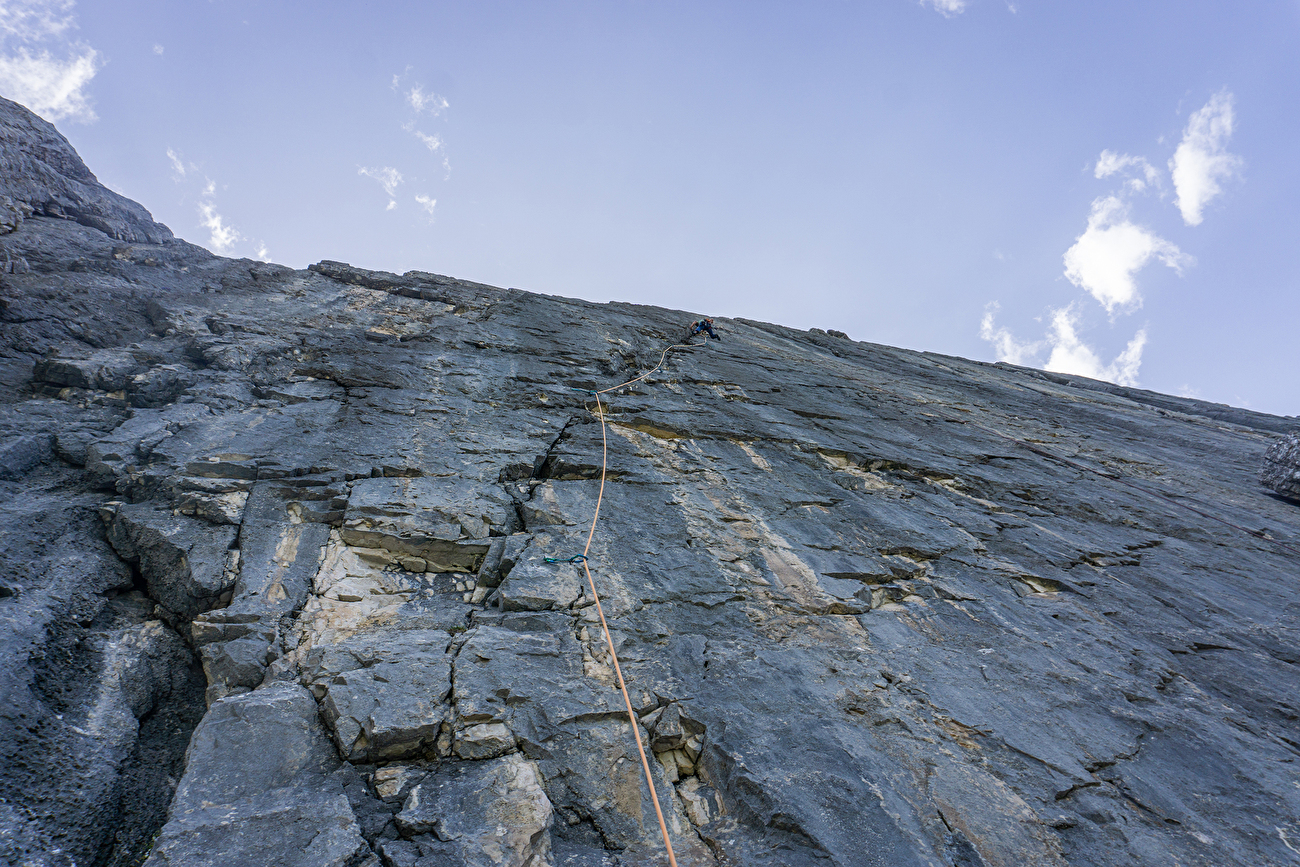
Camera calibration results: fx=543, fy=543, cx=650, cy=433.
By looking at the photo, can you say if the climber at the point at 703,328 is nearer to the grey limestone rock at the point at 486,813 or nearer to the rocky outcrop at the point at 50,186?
the grey limestone rock at the point at 486,813

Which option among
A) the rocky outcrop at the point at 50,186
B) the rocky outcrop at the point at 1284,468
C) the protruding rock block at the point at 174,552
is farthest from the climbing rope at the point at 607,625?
the rocky outcrop at the point at 1284,468

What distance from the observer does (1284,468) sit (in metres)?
7.40

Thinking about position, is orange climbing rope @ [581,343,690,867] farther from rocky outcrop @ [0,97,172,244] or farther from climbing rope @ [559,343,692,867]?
rocky outcrop @ [0,97,172,244]

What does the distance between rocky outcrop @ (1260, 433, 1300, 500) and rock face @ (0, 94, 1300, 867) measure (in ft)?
Answer: 1.74

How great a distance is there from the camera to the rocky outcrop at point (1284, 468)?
725cm

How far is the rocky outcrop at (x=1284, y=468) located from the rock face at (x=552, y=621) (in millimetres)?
532

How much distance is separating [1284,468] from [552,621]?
10.1m

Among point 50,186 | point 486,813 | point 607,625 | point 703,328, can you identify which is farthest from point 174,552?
point 50,186

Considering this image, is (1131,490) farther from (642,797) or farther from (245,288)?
(245,288)

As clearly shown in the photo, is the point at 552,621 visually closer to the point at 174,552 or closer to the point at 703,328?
the point at 174,552

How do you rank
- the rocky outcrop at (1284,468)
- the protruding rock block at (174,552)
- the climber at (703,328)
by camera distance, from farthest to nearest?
1. the climber at (703,328)
2. the rocky outcrop at (1284,468)
3. the protruding rock block at (174,552)

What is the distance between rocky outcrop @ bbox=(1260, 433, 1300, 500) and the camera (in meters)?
7.25

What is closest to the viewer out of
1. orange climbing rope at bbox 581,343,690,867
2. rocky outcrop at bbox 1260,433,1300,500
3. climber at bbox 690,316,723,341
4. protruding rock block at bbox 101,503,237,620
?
orange climbing rope at bbox 581,343,690,867

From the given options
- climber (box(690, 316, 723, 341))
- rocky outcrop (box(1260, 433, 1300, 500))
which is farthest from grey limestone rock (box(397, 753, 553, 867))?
rocky outcrop (box(1260, 433, 1300, 500))
